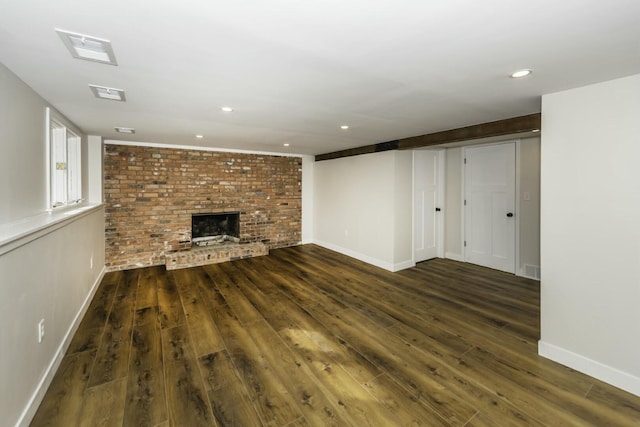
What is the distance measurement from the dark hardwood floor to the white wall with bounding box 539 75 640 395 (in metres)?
0.27

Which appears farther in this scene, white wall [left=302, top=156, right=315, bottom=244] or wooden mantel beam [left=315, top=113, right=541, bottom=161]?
white wall [left=302, top=156, right=315, bottom=244]

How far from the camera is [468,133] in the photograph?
11.1 ft

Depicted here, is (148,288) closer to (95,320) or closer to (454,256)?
(95,320)

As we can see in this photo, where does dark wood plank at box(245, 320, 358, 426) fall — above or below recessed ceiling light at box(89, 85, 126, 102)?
below

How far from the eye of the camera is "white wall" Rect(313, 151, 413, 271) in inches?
183

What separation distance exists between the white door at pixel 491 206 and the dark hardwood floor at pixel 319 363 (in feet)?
2.89

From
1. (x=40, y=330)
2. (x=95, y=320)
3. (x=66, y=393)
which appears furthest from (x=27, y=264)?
(x=95, y=320)

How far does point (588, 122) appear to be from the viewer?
2.08 meters

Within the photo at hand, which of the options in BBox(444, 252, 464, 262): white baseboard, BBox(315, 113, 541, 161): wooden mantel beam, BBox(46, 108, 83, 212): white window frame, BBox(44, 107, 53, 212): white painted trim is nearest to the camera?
BBox(44, 107, 53, 212): white painted trim

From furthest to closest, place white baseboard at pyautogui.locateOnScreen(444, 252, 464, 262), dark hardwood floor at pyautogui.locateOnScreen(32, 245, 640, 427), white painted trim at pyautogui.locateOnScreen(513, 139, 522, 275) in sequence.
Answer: white baseboard at pyautogui.locateOnScreen(444, 252, 464, 262)
white painted trim at pyautogui.locateOnScreen(513, 139, 522, 275)
dark hardwood floor at pyautogui.locateOnScreen(32, 245, 640, 427)

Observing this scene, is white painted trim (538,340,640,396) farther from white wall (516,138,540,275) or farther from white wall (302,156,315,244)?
white wall (302,156,315,244)

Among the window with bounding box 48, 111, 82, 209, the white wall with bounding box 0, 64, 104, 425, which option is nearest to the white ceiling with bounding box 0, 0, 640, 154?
the white wall with bounding box 0, 64, 104, 425

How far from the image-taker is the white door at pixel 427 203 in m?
5.00

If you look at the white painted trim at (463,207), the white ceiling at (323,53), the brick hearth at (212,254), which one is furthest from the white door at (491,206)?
the brick hearth at (212,254)
